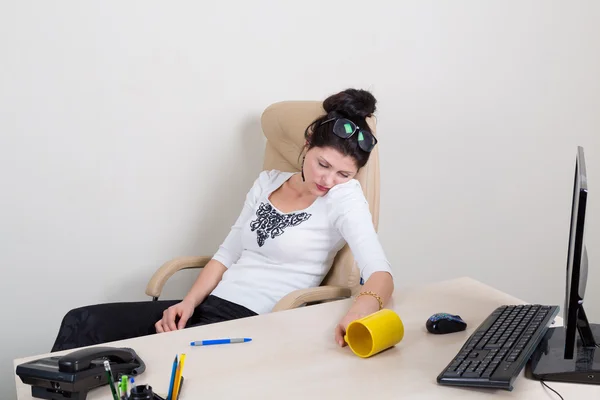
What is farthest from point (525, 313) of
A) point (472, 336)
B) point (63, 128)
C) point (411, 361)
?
point (63, 128)

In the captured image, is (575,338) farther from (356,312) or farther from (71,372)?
(71,372)

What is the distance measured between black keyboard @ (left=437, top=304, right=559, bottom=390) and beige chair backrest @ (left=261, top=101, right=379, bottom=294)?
62cm

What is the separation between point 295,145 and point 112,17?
775 millimetres

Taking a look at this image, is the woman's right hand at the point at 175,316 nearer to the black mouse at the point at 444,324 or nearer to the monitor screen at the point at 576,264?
the black mouse at the point at 444,324

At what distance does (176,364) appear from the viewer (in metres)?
1.28

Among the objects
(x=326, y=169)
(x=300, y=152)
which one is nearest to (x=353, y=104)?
(x=326, y=169)

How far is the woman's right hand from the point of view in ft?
6.92

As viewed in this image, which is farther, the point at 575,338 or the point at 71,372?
the point at 575,338

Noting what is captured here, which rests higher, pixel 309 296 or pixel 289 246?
pixel 289 246

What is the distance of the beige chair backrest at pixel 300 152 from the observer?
2.25m

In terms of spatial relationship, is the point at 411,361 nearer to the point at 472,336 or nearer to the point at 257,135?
the point at 472,336

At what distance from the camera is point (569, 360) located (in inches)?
55.6

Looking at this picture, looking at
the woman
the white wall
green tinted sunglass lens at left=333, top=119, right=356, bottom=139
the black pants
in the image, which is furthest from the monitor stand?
the white wall

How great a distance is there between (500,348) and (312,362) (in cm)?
38
